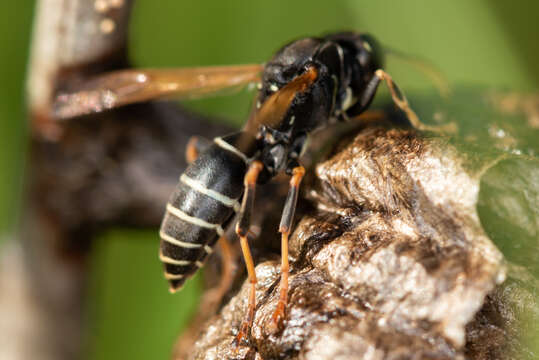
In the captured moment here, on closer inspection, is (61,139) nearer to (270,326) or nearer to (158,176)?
(158,176)

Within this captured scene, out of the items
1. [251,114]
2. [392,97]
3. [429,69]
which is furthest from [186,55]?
[392,97]

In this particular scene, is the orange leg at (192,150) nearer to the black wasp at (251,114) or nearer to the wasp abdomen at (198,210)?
the black wasp at (251,114)

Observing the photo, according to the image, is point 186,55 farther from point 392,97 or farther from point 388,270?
point 388,270

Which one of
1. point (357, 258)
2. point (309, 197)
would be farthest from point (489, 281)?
point (309, 197)

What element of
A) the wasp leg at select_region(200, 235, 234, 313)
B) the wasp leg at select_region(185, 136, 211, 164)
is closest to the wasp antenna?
the wasp leg at select_region(185, 136, 211, 164)

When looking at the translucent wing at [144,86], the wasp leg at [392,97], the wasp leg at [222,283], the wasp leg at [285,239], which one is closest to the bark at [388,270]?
the wasp leg at [285,239]

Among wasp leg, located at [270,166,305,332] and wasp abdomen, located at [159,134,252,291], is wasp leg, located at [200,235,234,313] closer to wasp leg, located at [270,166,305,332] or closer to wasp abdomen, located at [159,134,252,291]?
wasp abdomen, located at [159,134,252,291]
